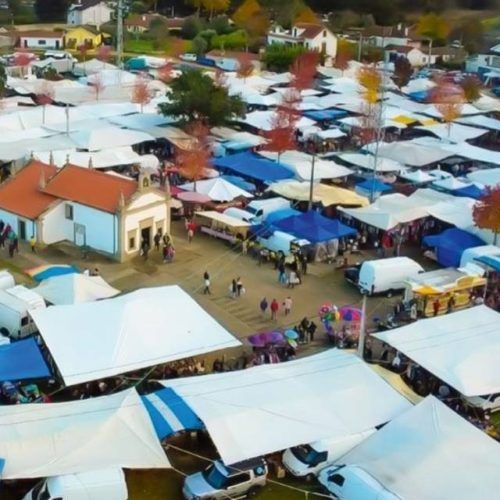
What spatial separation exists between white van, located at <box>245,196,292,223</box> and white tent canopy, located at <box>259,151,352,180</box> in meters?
1.94

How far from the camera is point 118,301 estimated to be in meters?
11.1

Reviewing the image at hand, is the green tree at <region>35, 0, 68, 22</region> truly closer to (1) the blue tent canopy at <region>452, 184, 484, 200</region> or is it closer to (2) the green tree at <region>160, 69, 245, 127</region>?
(2) the green tree at <region>160, 69, 245, 127</region>

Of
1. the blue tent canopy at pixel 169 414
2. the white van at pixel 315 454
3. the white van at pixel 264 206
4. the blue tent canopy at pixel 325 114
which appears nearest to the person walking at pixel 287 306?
the white van at pixel 264 206

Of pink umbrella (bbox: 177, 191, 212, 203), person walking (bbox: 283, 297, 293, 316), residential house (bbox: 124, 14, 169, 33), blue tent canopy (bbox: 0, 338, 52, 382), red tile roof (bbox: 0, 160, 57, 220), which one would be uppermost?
residential house (bbox: 124, 14, 169, 33)

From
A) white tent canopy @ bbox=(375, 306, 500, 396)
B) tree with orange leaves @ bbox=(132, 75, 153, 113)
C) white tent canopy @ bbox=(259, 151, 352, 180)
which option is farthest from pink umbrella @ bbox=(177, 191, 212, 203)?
tree with orange leaves @ bbox=(132, 75, 153, 113)

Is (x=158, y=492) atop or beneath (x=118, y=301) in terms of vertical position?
beneath

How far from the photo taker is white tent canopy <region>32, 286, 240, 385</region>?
9883mm

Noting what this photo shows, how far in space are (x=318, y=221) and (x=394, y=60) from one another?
2442 cm

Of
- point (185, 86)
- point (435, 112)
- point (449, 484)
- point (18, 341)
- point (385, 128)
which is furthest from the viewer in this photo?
point (435, 112)

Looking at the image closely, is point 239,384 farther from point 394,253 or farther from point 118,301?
point 394,253

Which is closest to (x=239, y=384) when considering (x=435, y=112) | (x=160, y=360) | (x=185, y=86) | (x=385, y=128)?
(x=160, y=360)

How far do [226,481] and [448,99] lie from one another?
2185 centimetres

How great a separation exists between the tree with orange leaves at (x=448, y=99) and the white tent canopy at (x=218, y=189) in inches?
379

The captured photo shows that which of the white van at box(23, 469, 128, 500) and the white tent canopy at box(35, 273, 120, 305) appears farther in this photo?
the white tent canopy at box(35, 273, 120, 305)
